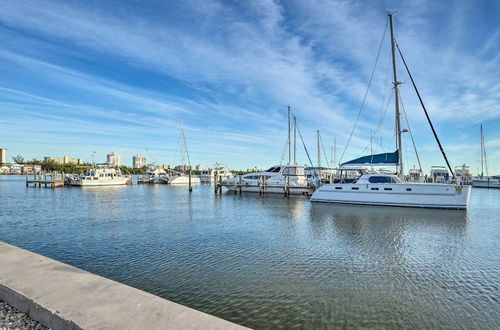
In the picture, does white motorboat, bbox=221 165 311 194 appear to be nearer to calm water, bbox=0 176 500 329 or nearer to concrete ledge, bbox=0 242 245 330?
calm water, bbox=0 176 500 329

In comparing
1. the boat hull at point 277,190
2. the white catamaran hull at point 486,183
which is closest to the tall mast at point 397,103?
the boat hull at point 277,190

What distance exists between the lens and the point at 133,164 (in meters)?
198

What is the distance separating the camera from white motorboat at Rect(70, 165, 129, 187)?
2455 inches

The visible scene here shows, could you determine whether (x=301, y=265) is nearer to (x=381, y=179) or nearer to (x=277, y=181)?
(x=381, y=179)

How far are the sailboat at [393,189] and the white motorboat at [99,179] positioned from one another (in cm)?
5232

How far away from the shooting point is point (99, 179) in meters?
64.2

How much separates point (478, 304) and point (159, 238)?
39.4 feet

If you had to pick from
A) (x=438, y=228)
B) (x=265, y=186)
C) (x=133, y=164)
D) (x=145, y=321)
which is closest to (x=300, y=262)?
(x=145, y=321)

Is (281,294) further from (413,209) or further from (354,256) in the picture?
(413,209)

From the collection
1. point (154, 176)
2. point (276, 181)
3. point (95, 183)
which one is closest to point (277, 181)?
point (276, 181)

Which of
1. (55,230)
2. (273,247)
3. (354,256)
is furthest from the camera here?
(55,230)

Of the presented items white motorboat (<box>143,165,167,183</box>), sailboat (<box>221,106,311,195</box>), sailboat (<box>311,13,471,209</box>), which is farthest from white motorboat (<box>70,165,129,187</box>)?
sailboat (<box>311,13,471,209</box>)

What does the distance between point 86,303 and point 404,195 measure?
26501 millimetres

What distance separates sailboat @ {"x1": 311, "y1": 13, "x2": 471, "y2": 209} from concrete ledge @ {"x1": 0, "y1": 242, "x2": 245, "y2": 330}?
24.8 m
